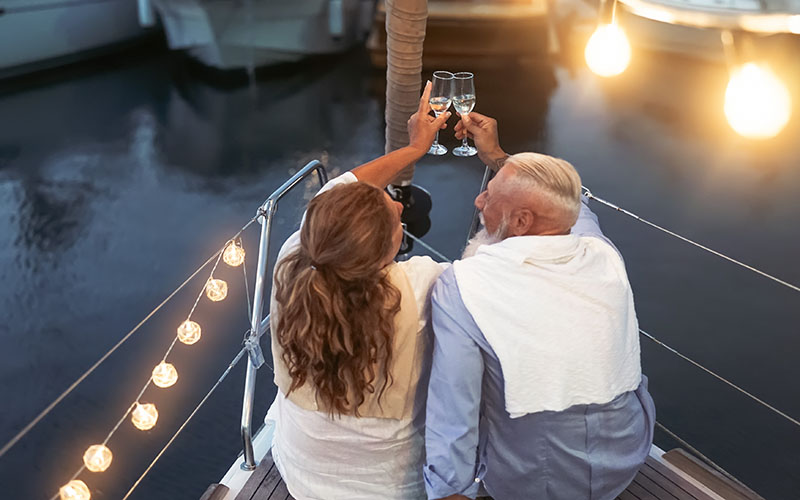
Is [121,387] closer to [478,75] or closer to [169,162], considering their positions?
[169,162]

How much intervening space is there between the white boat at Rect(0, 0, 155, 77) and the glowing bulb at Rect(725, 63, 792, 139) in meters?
6.46

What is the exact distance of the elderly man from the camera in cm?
135

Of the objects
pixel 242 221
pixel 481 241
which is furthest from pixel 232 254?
pixel 242 221

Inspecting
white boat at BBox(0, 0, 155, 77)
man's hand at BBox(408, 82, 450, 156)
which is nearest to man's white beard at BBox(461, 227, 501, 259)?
man's hand at BBox(408, 82, 450, 156)

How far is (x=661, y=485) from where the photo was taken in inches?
72.2

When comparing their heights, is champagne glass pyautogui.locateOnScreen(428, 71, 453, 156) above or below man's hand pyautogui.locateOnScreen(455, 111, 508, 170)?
above

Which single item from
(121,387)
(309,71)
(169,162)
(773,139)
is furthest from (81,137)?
(773,139)

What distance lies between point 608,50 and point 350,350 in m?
1.75

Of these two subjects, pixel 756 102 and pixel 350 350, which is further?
pixel 756 102

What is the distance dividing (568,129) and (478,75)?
1.42 m

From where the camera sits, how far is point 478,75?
266 inches

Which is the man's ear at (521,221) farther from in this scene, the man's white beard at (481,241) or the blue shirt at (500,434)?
the blue shirt at (500,434)

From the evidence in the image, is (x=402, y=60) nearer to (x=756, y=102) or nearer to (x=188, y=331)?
(x=756, y=102)

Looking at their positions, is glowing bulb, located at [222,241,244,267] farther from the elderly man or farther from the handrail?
the elderly man
